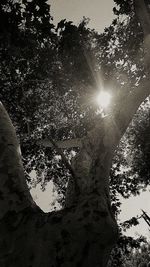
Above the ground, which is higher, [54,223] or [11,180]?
[11,180]

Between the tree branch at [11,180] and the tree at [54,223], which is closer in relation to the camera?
the tree at [54,223]

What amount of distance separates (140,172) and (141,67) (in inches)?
604

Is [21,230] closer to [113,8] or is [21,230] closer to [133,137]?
[113,8]

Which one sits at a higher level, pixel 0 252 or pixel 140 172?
pixel 140 172

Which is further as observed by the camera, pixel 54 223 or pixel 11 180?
pixel 11 180

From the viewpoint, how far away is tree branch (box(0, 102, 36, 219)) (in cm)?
252

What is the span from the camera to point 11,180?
2.66m

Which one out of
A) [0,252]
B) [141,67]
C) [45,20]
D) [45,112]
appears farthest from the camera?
[45,112]

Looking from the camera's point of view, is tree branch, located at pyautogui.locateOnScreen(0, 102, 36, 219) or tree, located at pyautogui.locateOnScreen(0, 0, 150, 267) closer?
tree, located at pyautogui.locateOnScreen(0, 0, 150, 267)

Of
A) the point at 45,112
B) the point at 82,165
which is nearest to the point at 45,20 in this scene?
the point at 82,165

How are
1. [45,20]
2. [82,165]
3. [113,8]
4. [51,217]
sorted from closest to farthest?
[51,217] → [82,165] → [45,20] → [113,8]

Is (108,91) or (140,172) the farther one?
(140,172)

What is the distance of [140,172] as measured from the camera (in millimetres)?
26422

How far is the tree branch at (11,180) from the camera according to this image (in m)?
2.52
